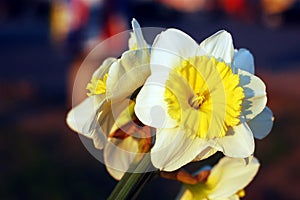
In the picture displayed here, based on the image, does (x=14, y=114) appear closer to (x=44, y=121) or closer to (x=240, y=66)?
(x=44, y=121)

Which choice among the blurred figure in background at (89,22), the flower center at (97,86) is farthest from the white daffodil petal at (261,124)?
the blurred figure in background at (89,22)

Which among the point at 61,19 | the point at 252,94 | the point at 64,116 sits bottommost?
the point at 64,116

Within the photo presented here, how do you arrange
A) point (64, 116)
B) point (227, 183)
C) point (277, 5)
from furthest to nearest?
point (277, 5)
point (64, 116)
point (227, 183)

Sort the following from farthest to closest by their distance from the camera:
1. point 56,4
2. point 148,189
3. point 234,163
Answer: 1. point 56,4
2. point 148,189
3. point 234,163

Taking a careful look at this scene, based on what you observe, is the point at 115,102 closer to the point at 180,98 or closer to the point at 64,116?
the point at 180,98

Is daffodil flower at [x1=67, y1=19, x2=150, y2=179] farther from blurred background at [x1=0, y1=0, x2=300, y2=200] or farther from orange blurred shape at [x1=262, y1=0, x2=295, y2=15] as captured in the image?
orange blurred shape at [x1=262, y1=0, x2=295, y2=15]

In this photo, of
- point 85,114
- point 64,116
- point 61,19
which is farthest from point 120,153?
point 64,116

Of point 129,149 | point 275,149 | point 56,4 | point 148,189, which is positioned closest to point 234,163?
point 129,149
